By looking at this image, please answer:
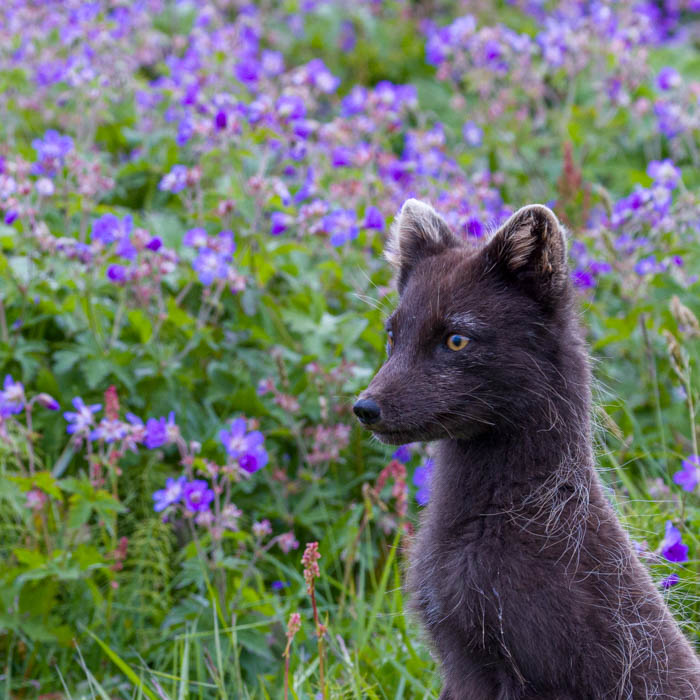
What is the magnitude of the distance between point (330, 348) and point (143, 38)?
4.67 metres

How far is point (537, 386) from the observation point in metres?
3.46

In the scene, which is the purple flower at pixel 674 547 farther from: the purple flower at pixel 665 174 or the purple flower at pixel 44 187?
the purple flower at pixel 44 187

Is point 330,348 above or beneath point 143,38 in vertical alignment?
beneath

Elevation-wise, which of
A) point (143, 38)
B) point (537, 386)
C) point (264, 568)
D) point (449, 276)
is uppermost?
point (143, 38)

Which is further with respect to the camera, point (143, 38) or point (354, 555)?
point (143, 38)

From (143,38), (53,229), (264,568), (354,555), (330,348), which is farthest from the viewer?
(143,38)

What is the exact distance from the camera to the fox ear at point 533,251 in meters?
3.45

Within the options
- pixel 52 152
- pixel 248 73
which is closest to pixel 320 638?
pixel 52 152

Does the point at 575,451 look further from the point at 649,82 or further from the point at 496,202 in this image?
the point at 649,82

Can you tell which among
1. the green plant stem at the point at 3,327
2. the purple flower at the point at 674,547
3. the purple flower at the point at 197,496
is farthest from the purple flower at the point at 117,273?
the purple flower at the point at 674,547

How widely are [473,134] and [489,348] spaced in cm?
528

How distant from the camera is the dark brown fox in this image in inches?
127

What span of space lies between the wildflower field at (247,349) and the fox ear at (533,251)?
0.71m

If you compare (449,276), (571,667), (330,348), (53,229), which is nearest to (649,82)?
(330,348)
